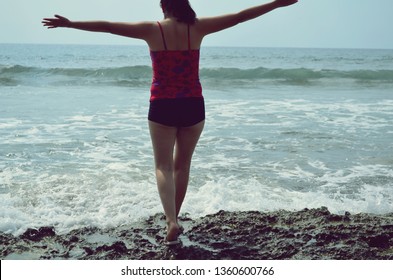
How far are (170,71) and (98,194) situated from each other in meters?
2.10

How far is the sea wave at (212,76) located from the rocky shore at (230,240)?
1711 cm

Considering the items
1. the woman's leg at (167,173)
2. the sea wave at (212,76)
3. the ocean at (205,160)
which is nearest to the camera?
the woman's leg at (167,173)

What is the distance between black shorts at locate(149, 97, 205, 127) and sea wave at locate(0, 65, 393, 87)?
57.7ft

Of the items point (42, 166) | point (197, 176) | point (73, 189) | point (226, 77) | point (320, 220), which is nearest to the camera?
point (320, 220)

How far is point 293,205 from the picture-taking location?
182 inches

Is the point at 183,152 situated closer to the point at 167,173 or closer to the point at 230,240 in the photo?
the point at 167,173

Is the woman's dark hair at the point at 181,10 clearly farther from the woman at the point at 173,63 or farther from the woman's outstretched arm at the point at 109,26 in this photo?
the woman's outstretched arm at the point at 109,26

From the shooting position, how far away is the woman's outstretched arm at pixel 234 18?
316cm

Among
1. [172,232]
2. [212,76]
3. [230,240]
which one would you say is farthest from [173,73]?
[212,76]

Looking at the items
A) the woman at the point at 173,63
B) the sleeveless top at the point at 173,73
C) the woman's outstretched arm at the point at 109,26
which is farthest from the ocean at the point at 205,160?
the woman's outstretched arm at the point at 109,26

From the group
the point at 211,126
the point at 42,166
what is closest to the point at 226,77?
the point at 211,126

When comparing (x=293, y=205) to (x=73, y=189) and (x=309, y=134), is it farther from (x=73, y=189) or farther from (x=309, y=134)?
(x=309, y=134)

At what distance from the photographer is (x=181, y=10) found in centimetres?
314

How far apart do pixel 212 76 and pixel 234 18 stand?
67.6ft
